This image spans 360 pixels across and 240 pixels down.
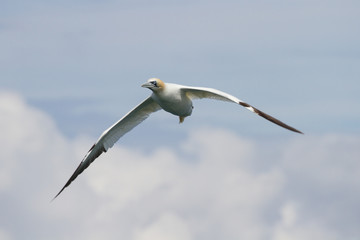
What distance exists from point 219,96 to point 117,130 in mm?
7843

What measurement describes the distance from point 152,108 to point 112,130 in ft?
7.96

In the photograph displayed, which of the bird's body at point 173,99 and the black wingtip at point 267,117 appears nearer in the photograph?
the black wingtip at point 267,117

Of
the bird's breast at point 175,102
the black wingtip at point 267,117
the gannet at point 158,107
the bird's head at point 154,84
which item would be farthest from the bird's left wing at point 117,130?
the black wingtip at point 267,117

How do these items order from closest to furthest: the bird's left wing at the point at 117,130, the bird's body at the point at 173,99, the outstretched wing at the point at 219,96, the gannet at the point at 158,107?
the outstretched wing at the point at 219,96 → the gannet at the point at 158,107 → the bird's body at the point at 173,99 → the bird's left wing at the point at 117,130

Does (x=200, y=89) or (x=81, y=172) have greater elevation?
(x=200, y=89)

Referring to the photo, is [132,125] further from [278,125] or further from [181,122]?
[278,125]

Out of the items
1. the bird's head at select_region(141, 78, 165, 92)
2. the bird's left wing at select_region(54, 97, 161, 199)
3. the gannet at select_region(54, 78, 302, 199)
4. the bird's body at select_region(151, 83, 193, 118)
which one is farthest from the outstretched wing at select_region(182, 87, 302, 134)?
the bird's left wing at select_region(54, 97, 161, 199)

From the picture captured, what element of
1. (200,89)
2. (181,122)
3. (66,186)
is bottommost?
(66,186)

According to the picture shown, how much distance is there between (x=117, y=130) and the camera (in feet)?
124

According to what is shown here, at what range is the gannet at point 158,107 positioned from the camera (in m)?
31.2

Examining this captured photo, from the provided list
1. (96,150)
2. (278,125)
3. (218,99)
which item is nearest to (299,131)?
(278,125)

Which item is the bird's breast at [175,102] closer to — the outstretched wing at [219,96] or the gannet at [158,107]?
the gannet at [158,107]

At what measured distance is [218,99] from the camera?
31.9m

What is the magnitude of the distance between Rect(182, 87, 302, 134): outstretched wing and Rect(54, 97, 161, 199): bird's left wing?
9.65 ft
